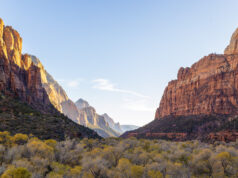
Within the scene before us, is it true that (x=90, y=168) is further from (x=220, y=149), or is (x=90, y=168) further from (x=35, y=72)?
(x=35, y=72)

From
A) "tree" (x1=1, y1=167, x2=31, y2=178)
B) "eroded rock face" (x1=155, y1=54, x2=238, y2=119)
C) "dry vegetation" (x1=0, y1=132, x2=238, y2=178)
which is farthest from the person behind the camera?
"eroded rock face" (x1=155, y1=54, x2=238, y2=119)

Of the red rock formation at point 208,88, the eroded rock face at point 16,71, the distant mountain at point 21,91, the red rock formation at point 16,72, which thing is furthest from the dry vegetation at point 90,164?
the red rock formation at point 208,88

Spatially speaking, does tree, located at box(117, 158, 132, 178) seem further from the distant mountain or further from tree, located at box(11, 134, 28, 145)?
the distant mountain

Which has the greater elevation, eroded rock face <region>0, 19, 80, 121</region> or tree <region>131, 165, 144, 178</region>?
eroded rock face <region>0, 19, 80, 121</region>

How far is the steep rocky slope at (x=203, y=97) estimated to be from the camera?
291ft

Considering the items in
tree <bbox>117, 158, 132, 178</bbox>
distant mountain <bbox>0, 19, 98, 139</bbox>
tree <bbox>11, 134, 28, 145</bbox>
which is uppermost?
distant mountain <bbox>0, 19, 98, 139</bbox>

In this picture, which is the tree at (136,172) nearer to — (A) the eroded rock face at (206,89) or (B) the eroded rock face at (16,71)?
(B) the eroded rock face at (16,71)

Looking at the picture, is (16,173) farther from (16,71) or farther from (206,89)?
(206,89)

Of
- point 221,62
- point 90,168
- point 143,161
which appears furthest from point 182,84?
point 90,168

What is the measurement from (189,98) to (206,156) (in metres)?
107

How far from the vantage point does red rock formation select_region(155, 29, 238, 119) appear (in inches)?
4026

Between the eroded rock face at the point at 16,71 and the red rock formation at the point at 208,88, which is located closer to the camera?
the eroded rock face at the point at 16,71

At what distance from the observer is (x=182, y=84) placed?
143m

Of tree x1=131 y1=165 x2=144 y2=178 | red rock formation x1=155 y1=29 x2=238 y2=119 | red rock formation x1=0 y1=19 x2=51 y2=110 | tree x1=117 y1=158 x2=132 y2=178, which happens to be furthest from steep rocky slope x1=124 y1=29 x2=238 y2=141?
red rock formation x1=0 y1=19 x2=51 y2=110
